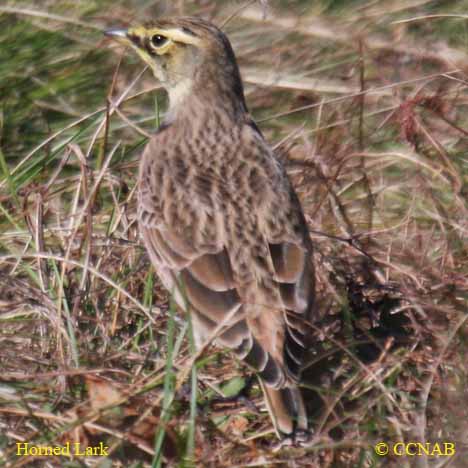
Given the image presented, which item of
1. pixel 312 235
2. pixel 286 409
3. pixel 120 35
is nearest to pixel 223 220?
pixel 312 235

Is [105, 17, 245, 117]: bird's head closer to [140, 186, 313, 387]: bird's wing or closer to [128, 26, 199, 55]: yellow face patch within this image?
[128, 26, 199, 55]: yellow face patch

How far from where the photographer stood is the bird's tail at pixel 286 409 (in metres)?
5.43

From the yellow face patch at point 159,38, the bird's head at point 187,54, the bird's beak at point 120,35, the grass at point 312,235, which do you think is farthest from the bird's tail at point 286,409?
the bird's beak at point 120,35

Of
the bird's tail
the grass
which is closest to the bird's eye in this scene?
the grass

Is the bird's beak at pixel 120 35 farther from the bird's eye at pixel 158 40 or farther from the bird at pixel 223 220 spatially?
the bird's eye at pixel 158 40

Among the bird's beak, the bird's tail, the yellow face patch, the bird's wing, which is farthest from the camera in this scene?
the bird's beak

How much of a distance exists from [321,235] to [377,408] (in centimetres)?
138

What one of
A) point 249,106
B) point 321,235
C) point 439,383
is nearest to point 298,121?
point 249,106

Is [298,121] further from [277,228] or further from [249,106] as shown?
[277,228]

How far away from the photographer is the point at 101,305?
6.64 m

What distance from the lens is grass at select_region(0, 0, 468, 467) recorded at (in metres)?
5.64

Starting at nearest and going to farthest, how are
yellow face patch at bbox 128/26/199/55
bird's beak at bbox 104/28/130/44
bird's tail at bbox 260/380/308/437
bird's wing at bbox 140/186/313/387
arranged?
1. bird's tail at bbox 260/380/308/437
2. bird's wing at bbox 140/186/313/387
3. yellow face patch at bbox 128/26/199/55
4. bird's beak at bbox 104/28/130/44

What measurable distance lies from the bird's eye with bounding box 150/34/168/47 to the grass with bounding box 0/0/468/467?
26cm

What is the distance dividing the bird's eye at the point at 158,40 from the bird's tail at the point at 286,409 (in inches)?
91.1
